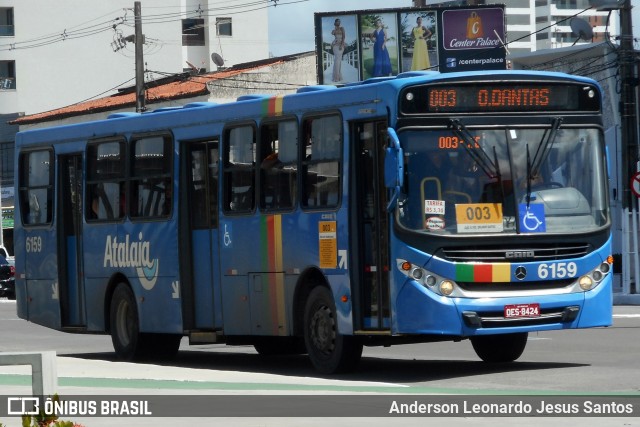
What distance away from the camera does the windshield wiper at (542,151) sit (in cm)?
1560

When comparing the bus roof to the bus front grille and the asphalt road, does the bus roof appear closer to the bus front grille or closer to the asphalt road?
the bus front grille

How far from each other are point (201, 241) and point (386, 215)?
379cm

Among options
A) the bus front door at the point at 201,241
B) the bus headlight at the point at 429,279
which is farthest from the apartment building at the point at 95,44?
the bus headlight at the point at 429,279

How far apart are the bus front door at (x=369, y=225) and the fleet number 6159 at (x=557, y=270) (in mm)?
1582

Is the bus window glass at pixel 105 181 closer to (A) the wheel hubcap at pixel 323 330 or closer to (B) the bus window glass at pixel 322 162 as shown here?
(B) the bus window glass at pixel 322 162

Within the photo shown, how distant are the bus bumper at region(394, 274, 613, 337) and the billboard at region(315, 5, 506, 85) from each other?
41850 millimetres

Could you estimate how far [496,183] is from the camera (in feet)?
50.7

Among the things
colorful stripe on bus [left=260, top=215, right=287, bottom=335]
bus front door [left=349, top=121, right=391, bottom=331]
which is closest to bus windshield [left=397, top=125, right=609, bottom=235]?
A: bus front door [left=349, top=121, right=391, bottom=331]

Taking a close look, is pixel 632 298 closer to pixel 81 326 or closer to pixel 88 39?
pixel 81 326

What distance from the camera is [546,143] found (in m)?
15.8

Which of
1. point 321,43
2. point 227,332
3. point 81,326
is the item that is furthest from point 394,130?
point 321,43

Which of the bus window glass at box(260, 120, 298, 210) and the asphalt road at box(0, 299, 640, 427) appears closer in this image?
the asphalt road at box(0, 299, 640, 427)

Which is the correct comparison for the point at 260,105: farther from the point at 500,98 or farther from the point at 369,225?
the point at 500,98

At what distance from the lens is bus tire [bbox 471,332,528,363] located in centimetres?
1728
